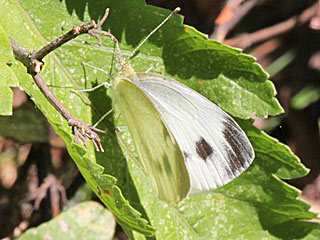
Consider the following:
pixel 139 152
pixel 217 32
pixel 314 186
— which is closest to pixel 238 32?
pixel 217 32

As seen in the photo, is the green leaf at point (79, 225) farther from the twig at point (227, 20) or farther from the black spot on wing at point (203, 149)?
the twig at point (227, 20)

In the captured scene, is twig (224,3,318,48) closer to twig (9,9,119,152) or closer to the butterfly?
the butterfly

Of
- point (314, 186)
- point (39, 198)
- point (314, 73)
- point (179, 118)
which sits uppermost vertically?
point (179, 118)

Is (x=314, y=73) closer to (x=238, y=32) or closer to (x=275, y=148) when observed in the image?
(x=238, y=32)

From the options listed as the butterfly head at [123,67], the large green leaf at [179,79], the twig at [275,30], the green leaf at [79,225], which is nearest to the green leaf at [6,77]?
the large green leaf at [179,79]

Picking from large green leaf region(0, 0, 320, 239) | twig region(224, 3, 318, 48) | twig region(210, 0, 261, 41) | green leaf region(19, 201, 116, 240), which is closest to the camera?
large green leaf region(0, 0, 320, 239)

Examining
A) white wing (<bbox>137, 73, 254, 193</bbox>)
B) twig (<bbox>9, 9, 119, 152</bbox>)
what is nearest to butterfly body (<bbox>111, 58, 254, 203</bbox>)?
white wing (<bbox>137, 73, 254, 193</bbox>)

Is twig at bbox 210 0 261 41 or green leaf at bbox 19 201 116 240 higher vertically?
twig at bbox 210 0 261 41

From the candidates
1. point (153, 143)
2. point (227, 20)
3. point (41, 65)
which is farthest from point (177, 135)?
point (227, 20)
